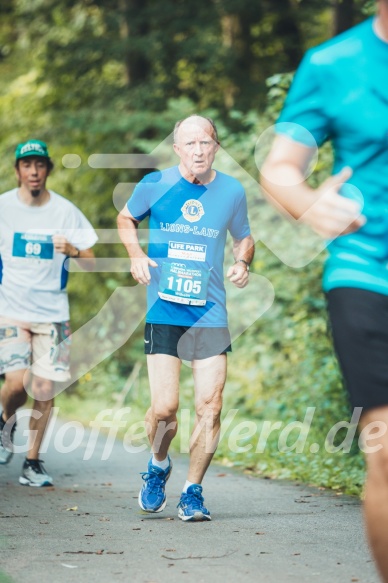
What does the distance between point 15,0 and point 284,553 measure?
62.4ft

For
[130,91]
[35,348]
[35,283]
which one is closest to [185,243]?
[35,283]

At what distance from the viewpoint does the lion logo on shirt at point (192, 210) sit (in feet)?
22.0

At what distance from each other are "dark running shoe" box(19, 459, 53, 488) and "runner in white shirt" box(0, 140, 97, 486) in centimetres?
1

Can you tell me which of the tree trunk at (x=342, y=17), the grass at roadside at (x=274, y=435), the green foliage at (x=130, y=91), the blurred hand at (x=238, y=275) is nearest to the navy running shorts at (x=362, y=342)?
the blurred hand at (x=238, y=275)

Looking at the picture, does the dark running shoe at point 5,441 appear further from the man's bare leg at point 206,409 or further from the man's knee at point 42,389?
the man's bare leg at point 206,409

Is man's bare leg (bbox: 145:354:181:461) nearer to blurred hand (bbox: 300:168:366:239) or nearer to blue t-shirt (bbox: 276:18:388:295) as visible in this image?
blue t-shirt (bbox: 276:18:388:295)

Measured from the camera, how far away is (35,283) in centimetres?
853

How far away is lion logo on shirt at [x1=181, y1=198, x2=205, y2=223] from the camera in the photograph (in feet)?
22.0

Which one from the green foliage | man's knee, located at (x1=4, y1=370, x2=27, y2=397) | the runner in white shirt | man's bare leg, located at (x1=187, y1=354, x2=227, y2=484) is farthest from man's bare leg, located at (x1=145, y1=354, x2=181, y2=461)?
the green foliage

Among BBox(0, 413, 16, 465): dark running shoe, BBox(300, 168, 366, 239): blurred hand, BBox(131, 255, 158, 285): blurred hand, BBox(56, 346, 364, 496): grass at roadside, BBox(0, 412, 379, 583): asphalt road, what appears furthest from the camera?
BBox(0, 413, 16, 465): dark running shoe

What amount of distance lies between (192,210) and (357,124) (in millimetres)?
3161

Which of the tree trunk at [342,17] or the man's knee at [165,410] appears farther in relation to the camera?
the tree trunk at [342,17]

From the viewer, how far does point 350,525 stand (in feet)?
20.9

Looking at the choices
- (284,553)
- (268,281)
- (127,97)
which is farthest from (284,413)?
(127,97)
